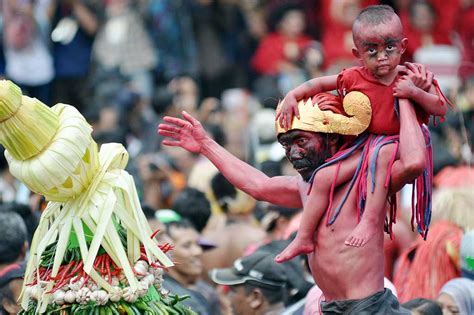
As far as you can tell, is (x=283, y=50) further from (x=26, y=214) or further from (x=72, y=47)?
(x=26, y=214)

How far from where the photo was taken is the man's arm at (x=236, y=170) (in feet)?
20.5

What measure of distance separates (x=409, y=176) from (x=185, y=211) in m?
4.40

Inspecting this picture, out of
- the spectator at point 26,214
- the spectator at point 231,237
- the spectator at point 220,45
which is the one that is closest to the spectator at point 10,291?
the spectator at point 26,214

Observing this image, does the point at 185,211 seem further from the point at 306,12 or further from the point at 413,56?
the point at 306,12

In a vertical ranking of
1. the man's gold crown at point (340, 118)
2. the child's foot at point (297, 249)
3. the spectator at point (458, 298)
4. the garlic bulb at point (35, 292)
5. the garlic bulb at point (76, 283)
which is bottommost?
the spectator at point (458, 298)

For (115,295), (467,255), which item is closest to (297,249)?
(115,295)

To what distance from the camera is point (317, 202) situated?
5.90 metres

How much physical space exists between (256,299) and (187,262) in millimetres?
599

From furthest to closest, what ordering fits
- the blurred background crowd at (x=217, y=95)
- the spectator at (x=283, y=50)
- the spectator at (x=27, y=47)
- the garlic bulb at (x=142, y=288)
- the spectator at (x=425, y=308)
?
1. the spectator at (x=283, y=50)
2. the spectator at (x=27, y=47)
3. the blurred background crowd at (x=217, y=95)
4. the spectator at (x=425, y=308)
5. the garlic bulb at (x=142, y=288)

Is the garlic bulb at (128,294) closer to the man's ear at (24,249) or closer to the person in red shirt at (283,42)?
the man's ear at (24,249)

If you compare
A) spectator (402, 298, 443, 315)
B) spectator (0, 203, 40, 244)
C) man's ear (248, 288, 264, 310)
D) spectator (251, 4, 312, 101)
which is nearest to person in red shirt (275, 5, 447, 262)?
spectator (402, 298, 443, 315)

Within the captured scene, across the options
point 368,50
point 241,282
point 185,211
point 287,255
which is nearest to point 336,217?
point 287,255

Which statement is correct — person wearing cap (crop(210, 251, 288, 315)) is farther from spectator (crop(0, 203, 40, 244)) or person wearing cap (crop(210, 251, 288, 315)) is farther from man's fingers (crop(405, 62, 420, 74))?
man's fingers (crop(405, 62, 420, 74))

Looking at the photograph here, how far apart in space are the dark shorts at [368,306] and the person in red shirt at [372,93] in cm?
27
